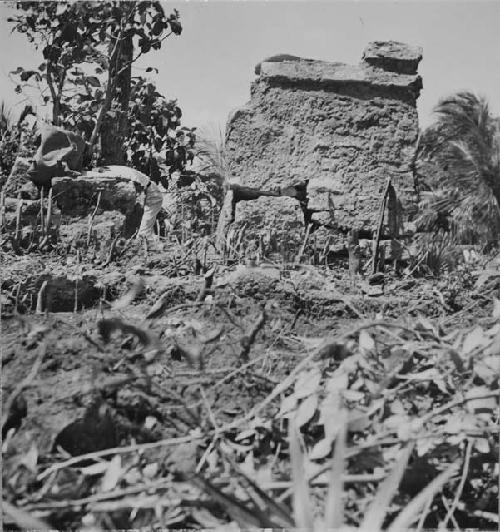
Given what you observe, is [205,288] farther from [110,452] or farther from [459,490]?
[459,490]

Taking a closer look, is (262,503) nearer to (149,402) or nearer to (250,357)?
(149,402)

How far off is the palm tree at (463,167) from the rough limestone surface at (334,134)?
9.38 m

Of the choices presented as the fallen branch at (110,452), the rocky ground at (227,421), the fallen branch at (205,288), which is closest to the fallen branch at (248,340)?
the rocky ground at (227,421)

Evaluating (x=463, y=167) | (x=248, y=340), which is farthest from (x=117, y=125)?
(x=463, y=167)

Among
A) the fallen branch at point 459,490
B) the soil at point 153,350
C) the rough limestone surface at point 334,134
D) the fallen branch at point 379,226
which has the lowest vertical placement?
the fallen branch at point 459,490

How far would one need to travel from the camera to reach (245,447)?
1330 millimetres

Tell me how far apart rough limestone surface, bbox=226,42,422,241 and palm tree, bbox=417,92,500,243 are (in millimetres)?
9381

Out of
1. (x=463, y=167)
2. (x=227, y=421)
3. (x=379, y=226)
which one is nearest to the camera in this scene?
(x=227, y=421)

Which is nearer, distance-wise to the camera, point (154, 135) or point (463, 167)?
point (154, 135)

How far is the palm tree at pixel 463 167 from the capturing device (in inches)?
549

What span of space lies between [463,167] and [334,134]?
13024 millimetres

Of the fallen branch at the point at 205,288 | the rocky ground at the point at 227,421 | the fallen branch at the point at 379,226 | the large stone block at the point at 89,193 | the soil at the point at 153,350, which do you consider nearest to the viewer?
the rocky ground at the point at 227,421

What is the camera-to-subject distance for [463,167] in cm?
1565

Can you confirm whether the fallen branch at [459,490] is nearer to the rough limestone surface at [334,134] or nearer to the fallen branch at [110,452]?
the fallen branch at [110,452]
